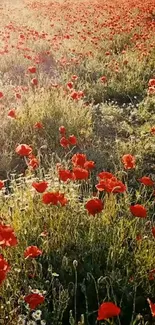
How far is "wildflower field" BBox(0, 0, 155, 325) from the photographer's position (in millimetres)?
2404

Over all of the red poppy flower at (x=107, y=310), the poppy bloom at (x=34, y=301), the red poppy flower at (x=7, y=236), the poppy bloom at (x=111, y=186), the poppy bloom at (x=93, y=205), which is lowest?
the poppy bloom at (x=34, y=301)

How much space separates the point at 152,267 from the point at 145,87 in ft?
15.9

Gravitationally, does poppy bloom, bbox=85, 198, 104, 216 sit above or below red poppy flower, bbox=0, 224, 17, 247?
above

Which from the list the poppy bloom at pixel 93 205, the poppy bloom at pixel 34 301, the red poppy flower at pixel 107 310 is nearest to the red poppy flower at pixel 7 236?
the poppy bloom at pixel 34 301

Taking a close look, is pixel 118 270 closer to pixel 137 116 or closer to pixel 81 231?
pixel 81 231

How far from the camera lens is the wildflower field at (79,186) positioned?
2.40m

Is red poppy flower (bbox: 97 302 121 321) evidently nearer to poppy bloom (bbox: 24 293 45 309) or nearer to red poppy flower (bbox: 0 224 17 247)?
poppy bloom (bbox: 24 293 45 309)

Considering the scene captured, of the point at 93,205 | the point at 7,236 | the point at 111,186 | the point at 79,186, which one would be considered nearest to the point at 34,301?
the point at 7,236

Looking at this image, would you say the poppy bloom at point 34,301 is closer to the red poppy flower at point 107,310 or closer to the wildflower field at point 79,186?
the wildflower field at point 79,186

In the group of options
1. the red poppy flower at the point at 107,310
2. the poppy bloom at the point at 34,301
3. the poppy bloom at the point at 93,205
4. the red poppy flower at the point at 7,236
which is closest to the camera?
the red poppy flower at the point at 107,310

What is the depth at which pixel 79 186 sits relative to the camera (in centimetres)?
397

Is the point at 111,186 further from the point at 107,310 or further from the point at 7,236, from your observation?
the point at 107,310

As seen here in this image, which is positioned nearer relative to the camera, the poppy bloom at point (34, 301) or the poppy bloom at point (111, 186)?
the poppy bloom at point (34, 301)

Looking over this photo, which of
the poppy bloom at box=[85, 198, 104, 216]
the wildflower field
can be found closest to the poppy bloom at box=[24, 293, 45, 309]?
the wildflower field
